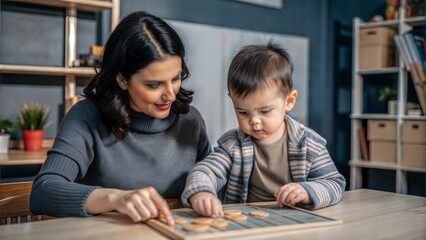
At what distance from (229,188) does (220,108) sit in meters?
2.37

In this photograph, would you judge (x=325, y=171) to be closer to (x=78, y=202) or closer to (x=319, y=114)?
(x=78, y=202)

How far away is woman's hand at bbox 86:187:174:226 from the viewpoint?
3.23 ft

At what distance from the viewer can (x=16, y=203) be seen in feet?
4.22

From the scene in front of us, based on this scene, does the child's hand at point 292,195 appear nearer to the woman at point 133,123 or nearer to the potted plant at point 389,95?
the woman at point 133,123

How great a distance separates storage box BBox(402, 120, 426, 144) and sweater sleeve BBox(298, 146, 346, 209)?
2.51 meters

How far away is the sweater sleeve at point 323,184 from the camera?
1.18m

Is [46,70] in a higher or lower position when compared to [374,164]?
higher

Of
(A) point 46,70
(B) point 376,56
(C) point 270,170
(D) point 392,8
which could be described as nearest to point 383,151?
(B) point 376,56

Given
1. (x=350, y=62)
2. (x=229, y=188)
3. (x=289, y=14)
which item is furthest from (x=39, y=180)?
(x=350, y=62)

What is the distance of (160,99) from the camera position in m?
1.41

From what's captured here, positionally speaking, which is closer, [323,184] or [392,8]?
[323,184]

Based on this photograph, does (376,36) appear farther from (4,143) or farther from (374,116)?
(4,143)

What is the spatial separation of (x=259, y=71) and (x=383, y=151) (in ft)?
9.21

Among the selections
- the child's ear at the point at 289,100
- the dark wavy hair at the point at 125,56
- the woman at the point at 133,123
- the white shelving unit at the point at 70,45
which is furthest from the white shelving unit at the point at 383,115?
the dark wavy hair at the point at 125,56
